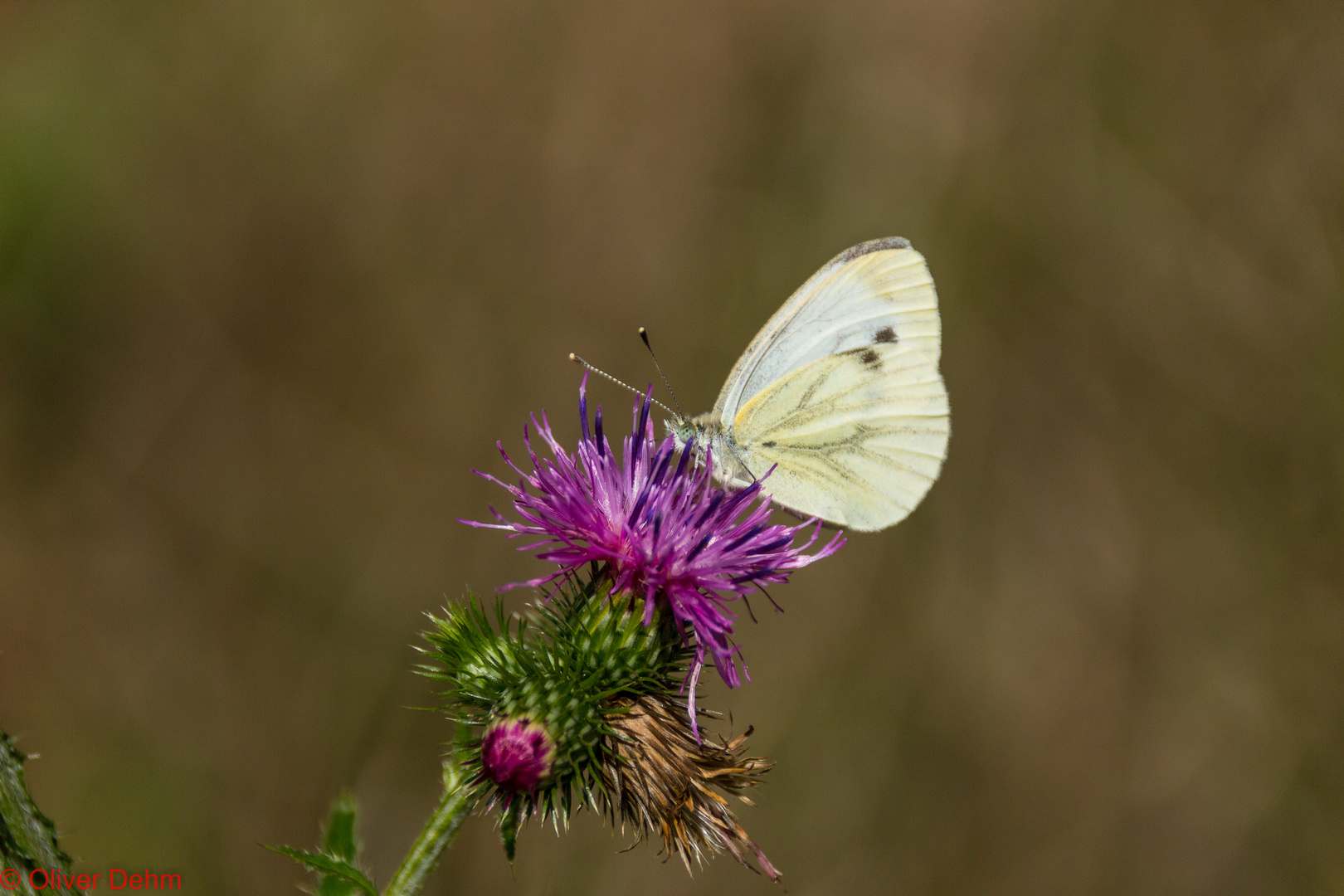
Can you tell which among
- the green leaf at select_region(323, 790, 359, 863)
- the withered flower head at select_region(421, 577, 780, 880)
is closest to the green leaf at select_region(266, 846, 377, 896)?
the withered flower head at select_region(421, 577, 780, 880)

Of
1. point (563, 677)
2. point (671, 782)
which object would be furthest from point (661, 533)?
point (671, 782)

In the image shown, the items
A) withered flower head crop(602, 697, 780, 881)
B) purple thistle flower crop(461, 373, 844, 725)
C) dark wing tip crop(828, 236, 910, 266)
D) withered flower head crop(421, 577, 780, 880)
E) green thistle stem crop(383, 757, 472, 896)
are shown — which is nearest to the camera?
green thistle stem crop(383, 757, 472, 896)

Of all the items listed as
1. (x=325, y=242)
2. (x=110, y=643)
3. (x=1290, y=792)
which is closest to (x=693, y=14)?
(x=325, y=242)

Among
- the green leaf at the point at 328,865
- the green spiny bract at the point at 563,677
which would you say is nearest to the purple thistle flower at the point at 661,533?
the green spiny bract at the point at 563,677

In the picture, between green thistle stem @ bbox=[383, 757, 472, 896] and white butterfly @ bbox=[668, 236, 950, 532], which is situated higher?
white butterfly @ bbox=[668, 236, 950, 532]

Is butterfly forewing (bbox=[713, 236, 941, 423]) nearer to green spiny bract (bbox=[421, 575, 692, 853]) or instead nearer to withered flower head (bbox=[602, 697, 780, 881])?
green spiny bract (bbox=[421, 575, 692, 853])

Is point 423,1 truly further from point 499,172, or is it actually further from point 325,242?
point 325,242
